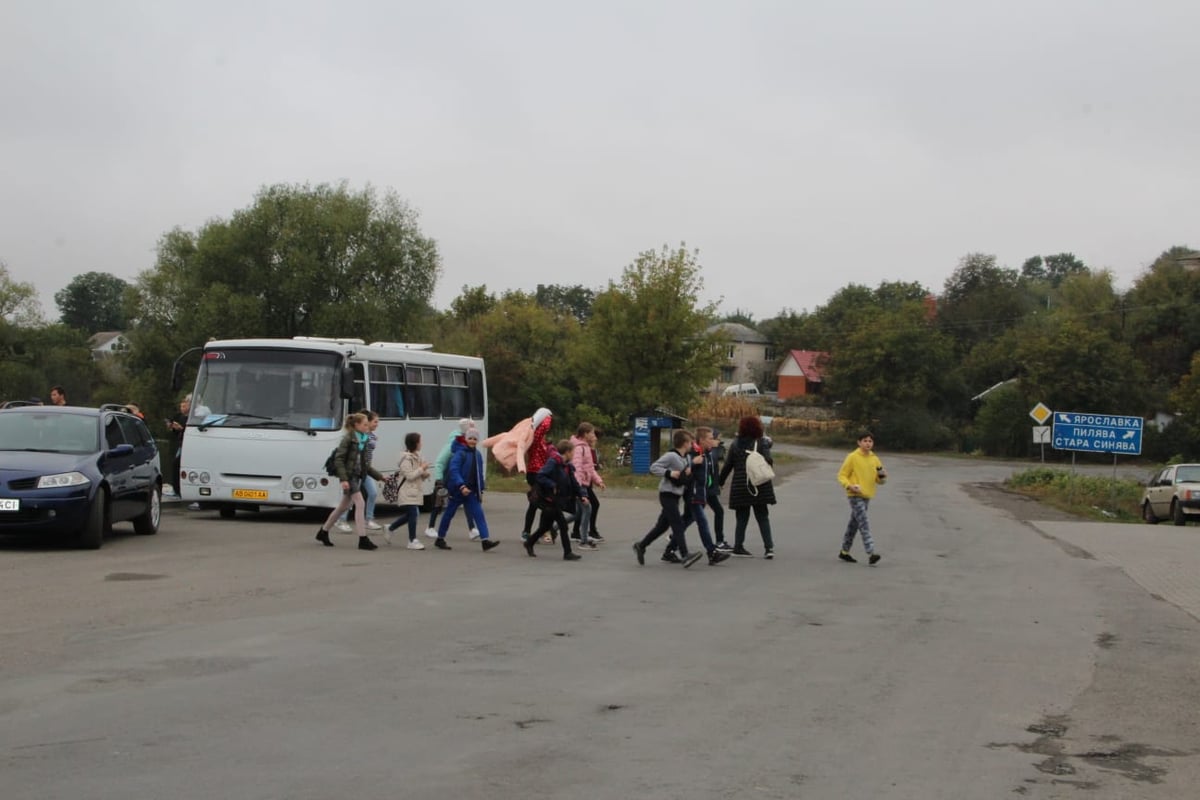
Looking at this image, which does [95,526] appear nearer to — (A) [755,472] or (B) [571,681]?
(A) [755,472]

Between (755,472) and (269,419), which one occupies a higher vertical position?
(269,419)

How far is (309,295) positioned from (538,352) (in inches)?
1259

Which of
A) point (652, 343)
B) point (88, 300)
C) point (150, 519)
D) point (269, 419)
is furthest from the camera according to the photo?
point (88, 300)

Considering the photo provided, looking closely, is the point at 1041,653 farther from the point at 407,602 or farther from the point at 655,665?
the point at 407,602

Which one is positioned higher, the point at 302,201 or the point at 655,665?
the point at 302,201

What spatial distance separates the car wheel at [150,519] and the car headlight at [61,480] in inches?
93.2

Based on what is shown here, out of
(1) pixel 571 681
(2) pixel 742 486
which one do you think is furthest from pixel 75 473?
(1) pixel 571 681

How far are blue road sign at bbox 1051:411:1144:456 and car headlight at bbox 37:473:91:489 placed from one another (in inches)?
1153

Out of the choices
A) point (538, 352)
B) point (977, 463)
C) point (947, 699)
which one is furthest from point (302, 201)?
point (947, 699)

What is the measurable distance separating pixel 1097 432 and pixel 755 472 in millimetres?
24716

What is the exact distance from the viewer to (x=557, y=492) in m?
15.9

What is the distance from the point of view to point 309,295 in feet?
181

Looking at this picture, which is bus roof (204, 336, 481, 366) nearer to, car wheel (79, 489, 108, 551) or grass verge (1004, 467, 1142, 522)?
car wheel (79, 489, 108, 551)

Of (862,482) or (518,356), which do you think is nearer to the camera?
(862,482)
